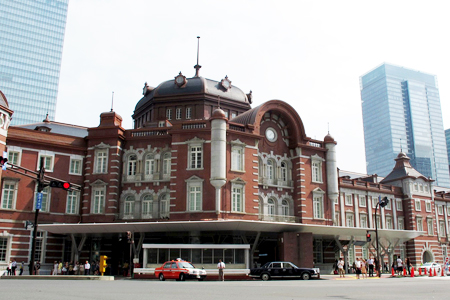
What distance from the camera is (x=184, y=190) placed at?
124 feet

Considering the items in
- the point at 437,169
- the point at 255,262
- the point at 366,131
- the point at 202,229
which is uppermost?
the point at 366,131

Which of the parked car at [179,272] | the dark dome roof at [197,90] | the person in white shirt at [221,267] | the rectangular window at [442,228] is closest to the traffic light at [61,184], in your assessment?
the parked car at [179,272]

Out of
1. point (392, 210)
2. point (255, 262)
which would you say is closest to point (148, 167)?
point (255, 262)

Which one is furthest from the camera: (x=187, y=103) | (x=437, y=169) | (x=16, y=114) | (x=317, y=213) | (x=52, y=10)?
(x=437, y=169)

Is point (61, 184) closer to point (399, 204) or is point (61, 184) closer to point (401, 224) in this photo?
point (401, 224)

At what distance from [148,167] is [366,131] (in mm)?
149920

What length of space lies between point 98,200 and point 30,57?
93132mm

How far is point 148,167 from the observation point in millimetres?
40594

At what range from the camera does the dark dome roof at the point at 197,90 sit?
4697 cm

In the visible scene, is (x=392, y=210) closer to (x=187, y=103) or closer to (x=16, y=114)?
(x=187, y=103)

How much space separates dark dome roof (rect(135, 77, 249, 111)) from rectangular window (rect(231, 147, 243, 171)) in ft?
31.6

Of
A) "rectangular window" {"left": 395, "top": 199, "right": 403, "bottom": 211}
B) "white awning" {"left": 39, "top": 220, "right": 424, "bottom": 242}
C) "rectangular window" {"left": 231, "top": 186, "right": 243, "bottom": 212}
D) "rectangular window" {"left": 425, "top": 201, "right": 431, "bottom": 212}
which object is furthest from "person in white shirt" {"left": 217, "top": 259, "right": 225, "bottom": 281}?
"rectangular window" {"left": 425, "top": 201, "right": 431, "bottom": 212}

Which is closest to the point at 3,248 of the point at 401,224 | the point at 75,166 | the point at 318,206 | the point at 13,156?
the point at 13,156

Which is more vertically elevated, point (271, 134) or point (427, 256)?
point (271, 134)
